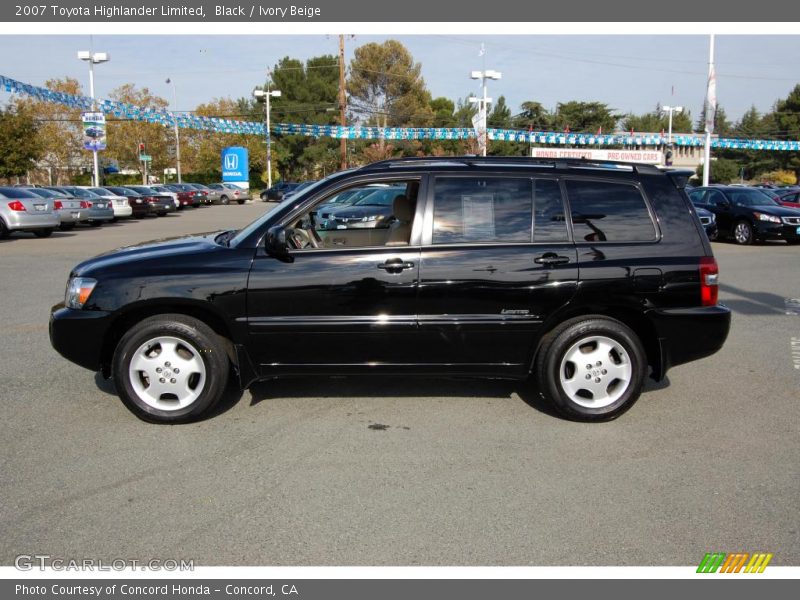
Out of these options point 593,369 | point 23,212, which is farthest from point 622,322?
point 23,212

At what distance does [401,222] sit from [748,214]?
15750 mm

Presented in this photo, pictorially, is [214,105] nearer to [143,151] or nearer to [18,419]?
[143,151]

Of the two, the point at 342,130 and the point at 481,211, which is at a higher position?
the point at 342,130

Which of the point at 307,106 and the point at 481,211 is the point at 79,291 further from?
the point at 307,106

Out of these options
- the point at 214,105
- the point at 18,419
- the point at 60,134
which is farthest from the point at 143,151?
the point at 18,419

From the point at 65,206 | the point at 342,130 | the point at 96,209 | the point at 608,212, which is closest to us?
the point at 608,212

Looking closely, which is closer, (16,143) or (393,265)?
(393,265)

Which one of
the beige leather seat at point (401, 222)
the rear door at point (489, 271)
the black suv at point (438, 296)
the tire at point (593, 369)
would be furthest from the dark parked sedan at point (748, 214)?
the beige leather seat at point (401, 222)

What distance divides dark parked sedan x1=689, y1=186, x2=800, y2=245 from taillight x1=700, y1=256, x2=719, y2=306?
14571mm

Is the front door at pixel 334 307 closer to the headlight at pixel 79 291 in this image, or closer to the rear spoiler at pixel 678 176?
the headlight at pixel 79 291

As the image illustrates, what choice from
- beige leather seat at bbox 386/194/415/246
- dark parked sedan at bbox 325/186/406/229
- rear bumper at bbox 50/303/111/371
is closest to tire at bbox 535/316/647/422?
beige leather seat at bbox 386/194/415/246

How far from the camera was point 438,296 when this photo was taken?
4.89 metres

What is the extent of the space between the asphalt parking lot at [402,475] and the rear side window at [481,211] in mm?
1343

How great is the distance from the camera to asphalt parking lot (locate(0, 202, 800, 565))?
3.39 m
